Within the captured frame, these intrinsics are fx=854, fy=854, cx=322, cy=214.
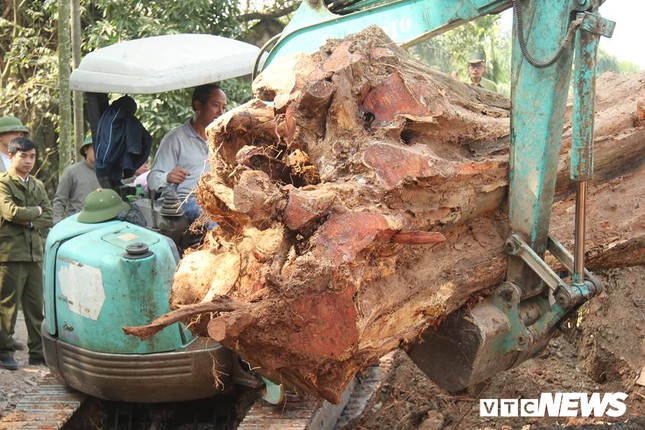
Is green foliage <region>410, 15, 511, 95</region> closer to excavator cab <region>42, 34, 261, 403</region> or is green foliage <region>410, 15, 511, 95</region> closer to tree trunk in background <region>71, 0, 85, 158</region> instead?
tree trunk in background <region>71, 0, 85, 158</region>

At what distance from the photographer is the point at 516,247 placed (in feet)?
Answer: 11.3

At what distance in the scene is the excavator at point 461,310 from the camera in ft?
10.8

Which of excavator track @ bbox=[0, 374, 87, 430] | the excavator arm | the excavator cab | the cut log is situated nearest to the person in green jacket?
excavator track @ bbox=[0, 374, 87, 430]

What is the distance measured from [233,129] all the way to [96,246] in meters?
1.33

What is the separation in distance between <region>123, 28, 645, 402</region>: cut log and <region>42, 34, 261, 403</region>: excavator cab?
101 centimetres

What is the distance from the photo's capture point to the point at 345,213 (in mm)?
2826

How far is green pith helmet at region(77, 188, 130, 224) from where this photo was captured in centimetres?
458

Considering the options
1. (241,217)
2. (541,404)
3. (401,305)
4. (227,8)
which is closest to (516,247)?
(401,305)

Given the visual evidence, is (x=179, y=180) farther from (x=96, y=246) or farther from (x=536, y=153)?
(x=536, y=153)

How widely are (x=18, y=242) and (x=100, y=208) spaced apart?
218cm

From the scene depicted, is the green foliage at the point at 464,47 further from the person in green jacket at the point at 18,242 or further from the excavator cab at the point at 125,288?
the excavator cab at the point at 125,288

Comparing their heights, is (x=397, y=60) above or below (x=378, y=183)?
above

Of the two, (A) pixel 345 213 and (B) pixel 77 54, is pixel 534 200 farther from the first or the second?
(B) pixel 77 54

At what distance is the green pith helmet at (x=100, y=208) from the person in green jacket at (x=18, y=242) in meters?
2.02
